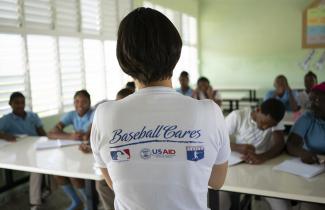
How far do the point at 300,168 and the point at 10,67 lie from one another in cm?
290

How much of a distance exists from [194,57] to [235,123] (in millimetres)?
5978

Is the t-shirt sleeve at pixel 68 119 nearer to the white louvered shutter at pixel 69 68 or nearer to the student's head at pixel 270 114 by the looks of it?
the white louvered shutter at pixel 69 68

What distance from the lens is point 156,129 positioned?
2.76 feet

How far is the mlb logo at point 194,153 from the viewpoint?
2.78ft

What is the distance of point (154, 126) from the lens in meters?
0.84

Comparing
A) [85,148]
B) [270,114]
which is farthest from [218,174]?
[85,148]

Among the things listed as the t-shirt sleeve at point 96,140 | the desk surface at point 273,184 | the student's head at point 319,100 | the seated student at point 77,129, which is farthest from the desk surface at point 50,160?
the student's head at point 319,100

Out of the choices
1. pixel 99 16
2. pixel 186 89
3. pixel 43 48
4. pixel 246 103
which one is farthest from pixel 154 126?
pixel 246 103

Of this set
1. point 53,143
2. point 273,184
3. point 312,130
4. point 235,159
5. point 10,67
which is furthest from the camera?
point 10,67

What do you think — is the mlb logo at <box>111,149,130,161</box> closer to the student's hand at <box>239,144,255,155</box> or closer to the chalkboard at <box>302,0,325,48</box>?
the student's hand at <box>239,144,255,155</box>

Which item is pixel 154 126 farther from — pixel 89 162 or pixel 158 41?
pixel 89 162

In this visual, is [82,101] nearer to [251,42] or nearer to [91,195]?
[91,195]

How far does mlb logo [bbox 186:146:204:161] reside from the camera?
0.85 meters

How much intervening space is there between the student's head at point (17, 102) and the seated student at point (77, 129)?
42cm
